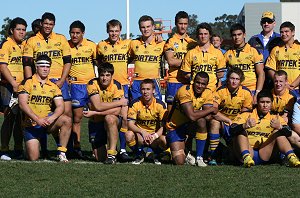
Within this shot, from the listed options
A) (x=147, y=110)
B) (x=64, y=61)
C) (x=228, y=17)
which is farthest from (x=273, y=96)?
(x=228, y=17)

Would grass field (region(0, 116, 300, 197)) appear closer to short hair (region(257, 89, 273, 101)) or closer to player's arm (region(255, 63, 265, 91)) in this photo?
short hair (region(257, 89, 273, 101))

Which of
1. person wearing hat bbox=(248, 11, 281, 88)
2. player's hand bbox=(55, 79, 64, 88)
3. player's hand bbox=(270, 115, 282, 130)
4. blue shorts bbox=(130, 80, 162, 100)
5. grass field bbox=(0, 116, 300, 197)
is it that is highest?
person wearing hat bbox=(248, 11, 281, 88)

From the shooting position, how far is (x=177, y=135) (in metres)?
8.71

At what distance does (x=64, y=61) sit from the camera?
30.9ft

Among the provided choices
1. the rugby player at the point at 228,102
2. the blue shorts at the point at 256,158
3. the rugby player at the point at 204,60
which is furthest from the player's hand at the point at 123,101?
the blue shorts at the point at 256,158

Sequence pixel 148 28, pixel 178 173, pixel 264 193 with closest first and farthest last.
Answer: pixel 264 193
pixel 178 173
pixel 148 28

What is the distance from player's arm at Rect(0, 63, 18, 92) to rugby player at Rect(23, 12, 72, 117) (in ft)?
0.68

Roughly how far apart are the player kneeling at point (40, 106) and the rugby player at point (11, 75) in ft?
1.73

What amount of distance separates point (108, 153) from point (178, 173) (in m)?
1.39

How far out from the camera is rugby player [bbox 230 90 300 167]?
824 centimetres

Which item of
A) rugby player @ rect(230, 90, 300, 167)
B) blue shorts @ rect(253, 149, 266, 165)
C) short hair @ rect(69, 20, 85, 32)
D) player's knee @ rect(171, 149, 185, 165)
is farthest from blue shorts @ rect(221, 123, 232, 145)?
short hair @ rect(69, 20, 85, 32)

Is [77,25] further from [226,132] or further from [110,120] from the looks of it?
[226,132]

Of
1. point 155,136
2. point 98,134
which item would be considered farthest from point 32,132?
point 155,136

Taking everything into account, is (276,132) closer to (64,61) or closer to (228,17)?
(64,61)
